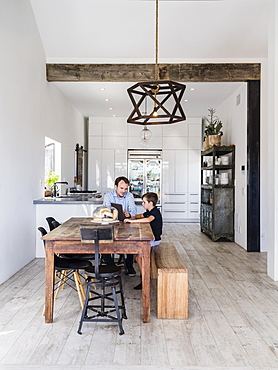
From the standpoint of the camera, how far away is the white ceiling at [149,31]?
4.64m

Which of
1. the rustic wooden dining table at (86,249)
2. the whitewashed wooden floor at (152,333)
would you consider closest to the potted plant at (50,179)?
the whitewashed wooden floor at (152,333)

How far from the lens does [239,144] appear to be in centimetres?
620

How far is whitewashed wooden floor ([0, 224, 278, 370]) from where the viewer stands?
2.16m

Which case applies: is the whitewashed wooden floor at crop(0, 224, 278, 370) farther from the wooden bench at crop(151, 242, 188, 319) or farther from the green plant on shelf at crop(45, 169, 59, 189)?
the green plant on shelf at crop(45, 169, 59, 189)

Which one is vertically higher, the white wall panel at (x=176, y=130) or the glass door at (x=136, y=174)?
the white wall panel at (x=176, y=130)

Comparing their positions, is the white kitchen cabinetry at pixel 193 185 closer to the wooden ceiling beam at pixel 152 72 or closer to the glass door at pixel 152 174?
the glass door at pixel 152 174

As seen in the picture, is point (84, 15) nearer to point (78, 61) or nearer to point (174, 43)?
point (78, 61)

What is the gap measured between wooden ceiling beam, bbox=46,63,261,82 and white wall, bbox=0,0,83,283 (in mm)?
392

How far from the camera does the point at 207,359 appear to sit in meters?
2.19

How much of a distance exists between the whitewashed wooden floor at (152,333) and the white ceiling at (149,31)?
11.4 feet

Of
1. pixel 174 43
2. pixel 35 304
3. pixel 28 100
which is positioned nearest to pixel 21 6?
pixel 28 100

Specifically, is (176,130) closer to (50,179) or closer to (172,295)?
(50,179)

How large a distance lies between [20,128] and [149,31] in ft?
7.74

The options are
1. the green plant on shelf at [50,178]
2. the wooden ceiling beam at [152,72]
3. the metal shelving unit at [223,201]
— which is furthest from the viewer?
the metal shelving unit at [223,201]
